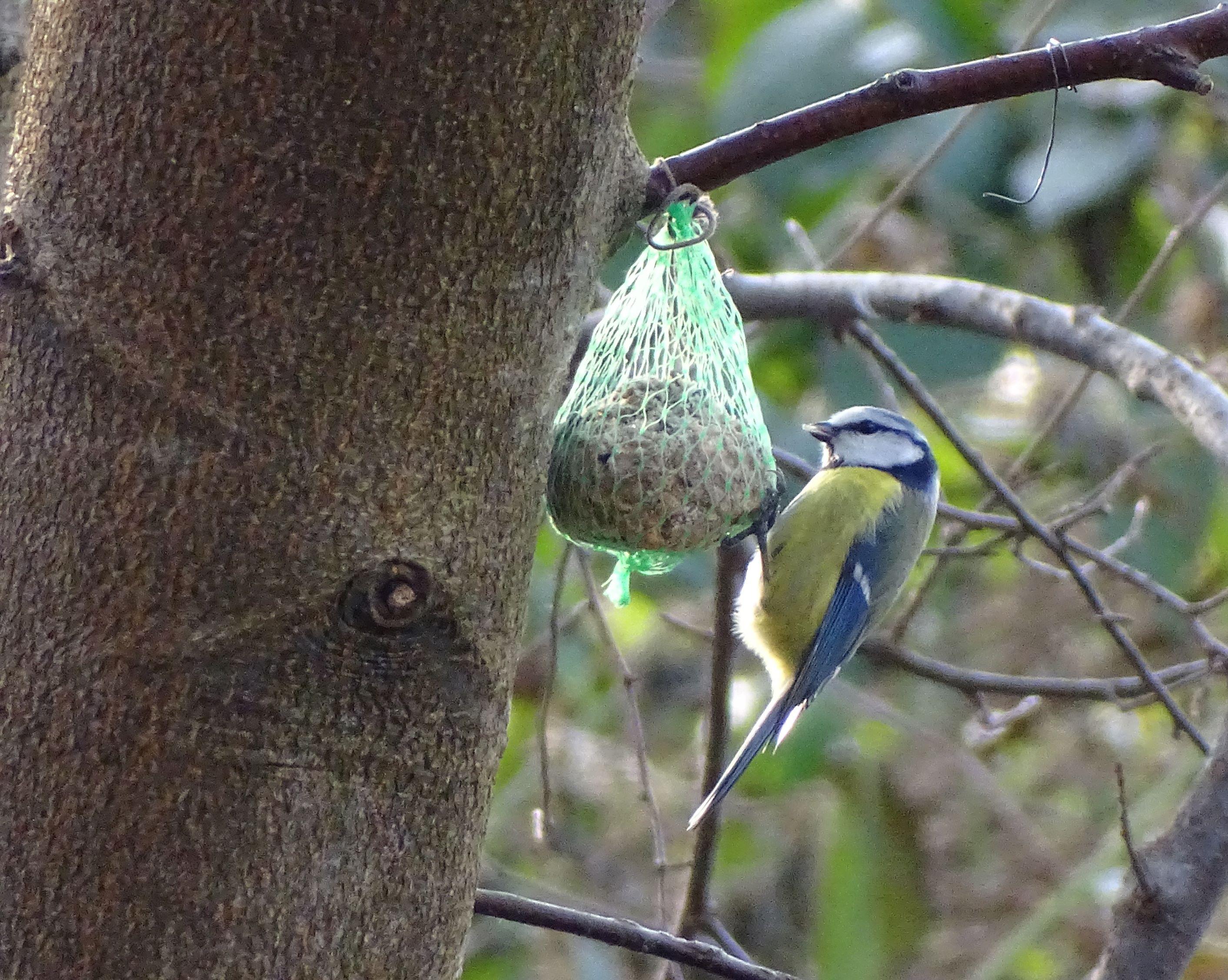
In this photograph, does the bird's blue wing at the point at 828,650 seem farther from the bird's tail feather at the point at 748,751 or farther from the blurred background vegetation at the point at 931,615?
the blurred background vegetation at the point at 931,615

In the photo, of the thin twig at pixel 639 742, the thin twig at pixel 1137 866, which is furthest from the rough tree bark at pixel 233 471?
the thin twig at pixel 639 742

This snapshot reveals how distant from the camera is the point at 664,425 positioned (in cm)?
130

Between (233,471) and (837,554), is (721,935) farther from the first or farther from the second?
(233,471)

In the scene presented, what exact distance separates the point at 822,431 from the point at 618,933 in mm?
1309

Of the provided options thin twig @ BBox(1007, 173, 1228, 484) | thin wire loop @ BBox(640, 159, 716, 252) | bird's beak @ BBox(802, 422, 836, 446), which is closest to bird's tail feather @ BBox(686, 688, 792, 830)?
bird's beak @ BBox(802, 422, 836, 446)

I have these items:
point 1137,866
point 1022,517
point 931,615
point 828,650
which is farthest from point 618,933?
point 931,615

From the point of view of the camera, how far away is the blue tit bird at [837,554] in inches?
86.7

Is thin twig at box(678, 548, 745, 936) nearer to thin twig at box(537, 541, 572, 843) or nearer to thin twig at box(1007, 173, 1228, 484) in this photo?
thin twig at box(537, 541, 572, 843)

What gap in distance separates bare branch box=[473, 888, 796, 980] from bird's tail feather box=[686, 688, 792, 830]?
1.67 feet

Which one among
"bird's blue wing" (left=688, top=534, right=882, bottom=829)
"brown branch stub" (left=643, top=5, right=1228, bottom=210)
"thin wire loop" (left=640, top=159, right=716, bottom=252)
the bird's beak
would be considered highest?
"brown branch stub" (left=643, top=5, right=1228, bottom=210)

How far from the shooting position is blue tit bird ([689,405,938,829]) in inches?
86.7

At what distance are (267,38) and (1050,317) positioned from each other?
1253 mm

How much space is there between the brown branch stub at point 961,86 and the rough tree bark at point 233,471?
0.23 m

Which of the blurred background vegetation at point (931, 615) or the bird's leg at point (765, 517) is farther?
the blurred background vegetation at point (931, 615)
